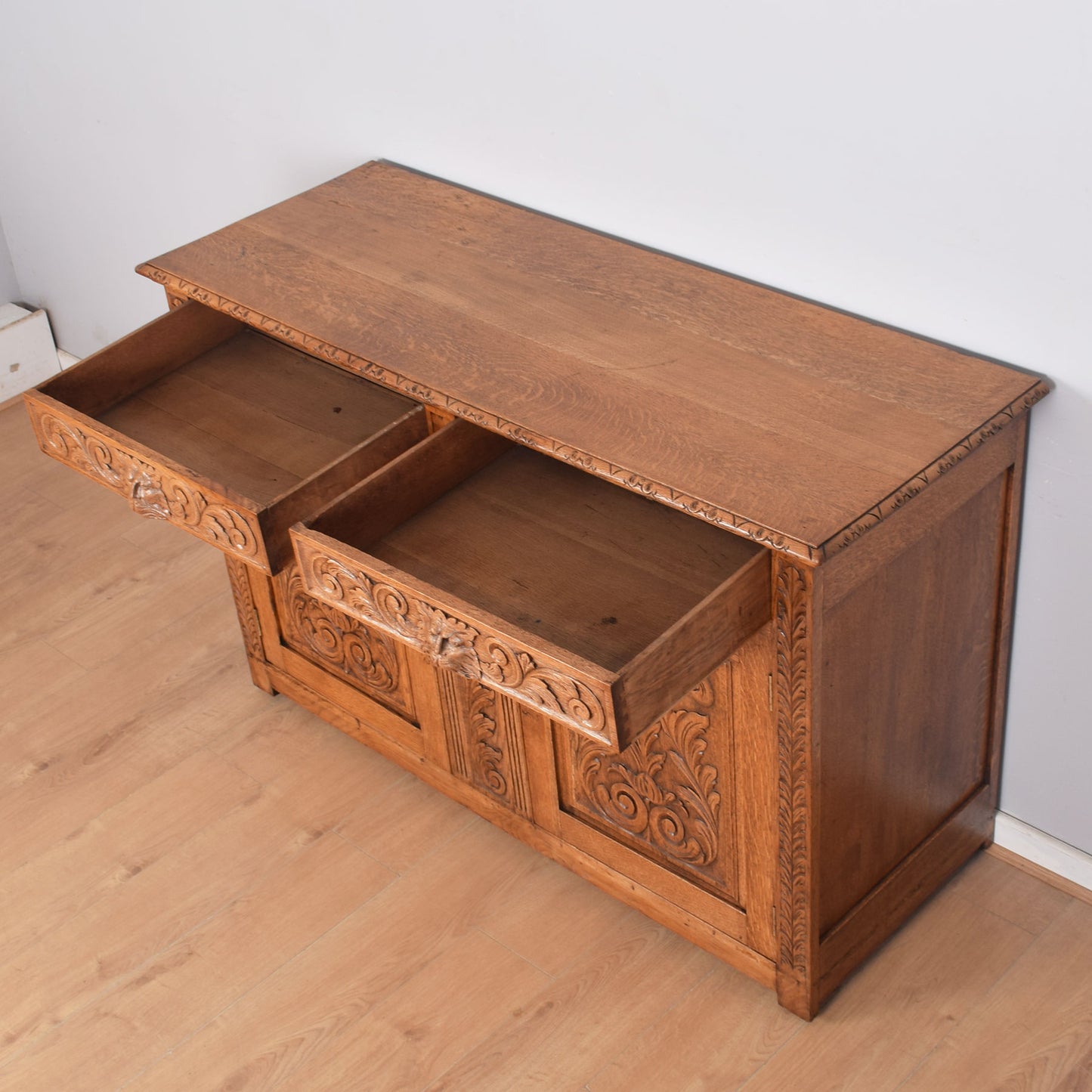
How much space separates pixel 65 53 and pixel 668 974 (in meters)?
1.86

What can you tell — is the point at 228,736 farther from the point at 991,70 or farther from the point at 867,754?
the point at 991,70

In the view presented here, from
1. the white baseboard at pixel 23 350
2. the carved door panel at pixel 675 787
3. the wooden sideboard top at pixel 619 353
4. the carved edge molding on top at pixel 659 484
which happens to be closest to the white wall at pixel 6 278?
the white baseboard at pixel 23 350

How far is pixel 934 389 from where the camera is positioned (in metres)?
1.51

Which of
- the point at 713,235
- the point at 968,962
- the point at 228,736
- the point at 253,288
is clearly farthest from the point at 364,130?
the point at 968,962

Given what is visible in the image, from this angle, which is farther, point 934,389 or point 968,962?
point 968,962

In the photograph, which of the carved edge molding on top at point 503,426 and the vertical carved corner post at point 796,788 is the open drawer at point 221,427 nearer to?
the carved edge molding on top at point 503,426

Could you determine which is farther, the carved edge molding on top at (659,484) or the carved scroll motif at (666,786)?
the carved scroll motif at (666,786)

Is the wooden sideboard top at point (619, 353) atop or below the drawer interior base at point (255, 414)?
atop

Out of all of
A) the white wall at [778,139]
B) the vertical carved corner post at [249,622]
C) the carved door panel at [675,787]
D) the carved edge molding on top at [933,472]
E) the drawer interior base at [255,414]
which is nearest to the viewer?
the carved edge molding on top at [933,472]

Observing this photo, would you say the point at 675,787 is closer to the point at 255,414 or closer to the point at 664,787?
the point at 664,787

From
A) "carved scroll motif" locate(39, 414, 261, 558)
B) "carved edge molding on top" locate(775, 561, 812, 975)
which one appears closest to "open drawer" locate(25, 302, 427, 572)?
"carved scroll motif" locate(39, 414, 261, 558)

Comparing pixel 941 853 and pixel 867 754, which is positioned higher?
pixel 867 754

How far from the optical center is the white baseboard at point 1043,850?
1843 millimetres

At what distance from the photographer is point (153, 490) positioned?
5.53 ft
